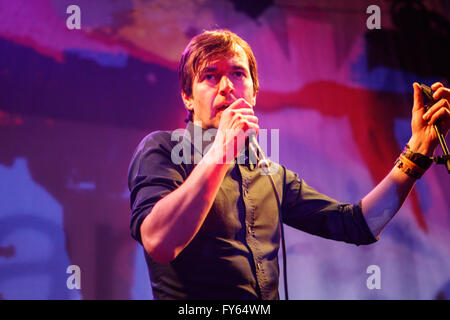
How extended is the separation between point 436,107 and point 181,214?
2.70ft

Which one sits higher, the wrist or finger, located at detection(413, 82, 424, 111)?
finger, located at detection(413, 82, 424, 111)

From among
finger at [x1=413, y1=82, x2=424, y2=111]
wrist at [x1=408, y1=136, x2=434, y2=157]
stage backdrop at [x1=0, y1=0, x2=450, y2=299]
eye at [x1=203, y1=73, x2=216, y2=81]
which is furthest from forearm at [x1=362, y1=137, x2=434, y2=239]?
stage backdrop at [x1=0, y1=0, x2=450, y2=299]

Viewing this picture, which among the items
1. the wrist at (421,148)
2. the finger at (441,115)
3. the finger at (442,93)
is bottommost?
the wrist at (421,148)

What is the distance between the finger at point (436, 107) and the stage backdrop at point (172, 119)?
4.95ft

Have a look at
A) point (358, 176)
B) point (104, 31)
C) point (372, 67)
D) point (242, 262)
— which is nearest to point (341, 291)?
point (358, 176)

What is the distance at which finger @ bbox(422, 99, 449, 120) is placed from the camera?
1176 millimetres

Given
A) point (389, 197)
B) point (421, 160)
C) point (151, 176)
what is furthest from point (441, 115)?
point (151, 176)

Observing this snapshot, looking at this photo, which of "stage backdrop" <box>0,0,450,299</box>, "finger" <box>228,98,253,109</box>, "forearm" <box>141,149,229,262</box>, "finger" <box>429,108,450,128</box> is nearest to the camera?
"forearm" <box>141,149,229,262</box>

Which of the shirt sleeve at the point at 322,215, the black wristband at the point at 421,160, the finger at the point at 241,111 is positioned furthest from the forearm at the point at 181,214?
the black wristband at the point at 421,160

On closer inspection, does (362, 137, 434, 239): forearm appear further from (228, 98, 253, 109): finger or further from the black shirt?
(228, 98, 253, 109): finger

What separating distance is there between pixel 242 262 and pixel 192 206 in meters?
0.26

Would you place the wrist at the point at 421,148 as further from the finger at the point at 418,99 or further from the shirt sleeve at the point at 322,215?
the shirt sleeve at the point at 322,215

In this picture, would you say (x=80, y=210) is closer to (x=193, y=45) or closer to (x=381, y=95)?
(x=193, y=45)

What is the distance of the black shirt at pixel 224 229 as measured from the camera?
1.02 metres
